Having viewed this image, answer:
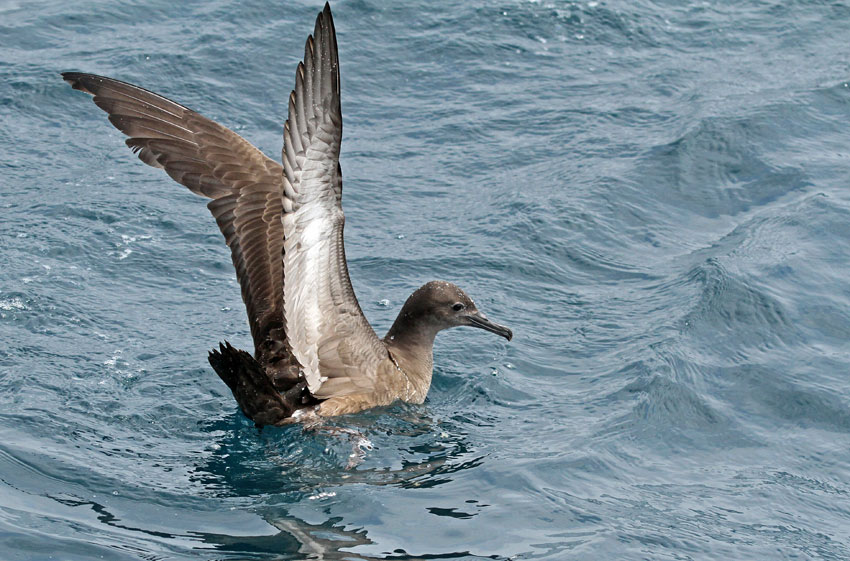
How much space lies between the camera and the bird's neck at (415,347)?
873 centimetres

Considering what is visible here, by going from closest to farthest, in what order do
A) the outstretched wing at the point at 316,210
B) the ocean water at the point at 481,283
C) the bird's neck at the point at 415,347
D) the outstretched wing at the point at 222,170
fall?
the ocean water at the point at 481,283 < the outstretched wing at the point at 316,210 < the outstretched wing at the point at 222,170 < the bird's neck at the point at 415,347

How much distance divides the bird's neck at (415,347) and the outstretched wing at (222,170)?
1.01 m

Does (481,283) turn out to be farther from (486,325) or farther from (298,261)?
(298,261)

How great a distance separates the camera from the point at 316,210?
23.6 feet

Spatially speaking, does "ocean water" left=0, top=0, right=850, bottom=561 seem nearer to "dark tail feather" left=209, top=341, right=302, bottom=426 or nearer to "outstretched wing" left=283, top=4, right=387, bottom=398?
"dark tail feather" left=209, top=341, right=302, bottom=426

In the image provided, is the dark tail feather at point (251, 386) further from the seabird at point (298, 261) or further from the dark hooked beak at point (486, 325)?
the dark hooked beak at point (486, 325)

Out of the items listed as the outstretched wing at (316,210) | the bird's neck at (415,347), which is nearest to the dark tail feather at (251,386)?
the outstretched wing at (316,210)

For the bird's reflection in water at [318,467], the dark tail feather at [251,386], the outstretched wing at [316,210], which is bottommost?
the bird's reflection in water at [318,467]

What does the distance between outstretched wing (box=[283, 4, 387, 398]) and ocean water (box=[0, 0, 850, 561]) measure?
0.71 metres

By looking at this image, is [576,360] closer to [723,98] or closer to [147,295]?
[147,295]

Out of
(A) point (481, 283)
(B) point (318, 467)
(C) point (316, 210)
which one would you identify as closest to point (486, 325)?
(A) point (481, 283)

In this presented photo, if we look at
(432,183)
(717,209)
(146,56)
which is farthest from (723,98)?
(146,56)

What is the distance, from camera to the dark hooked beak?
8734 millimetres

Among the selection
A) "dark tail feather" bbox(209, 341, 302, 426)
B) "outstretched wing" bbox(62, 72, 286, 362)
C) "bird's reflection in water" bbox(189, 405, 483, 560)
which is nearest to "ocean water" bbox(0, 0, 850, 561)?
"bird's reflection in water" bbox(189, 405, 483, 560)
